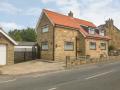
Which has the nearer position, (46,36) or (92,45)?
(46,36)

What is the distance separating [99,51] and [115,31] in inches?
1148

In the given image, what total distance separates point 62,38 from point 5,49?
32.7ft

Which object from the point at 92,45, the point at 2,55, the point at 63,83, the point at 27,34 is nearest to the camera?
the point at 63,83

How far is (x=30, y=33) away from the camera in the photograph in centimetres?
10050

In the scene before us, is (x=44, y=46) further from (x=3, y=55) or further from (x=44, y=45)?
(x=3, y=55)

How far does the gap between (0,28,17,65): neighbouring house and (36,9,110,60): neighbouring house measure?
7.23 m

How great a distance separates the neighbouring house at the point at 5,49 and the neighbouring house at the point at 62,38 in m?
7.23

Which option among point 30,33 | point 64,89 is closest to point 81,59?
point 64,89

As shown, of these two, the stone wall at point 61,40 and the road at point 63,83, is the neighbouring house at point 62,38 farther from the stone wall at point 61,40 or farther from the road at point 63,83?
the road at point 63,83

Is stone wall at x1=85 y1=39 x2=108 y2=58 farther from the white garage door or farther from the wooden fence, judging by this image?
the white garage door

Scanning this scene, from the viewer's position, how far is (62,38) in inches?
1372

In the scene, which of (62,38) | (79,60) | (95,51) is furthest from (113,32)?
(79,60)

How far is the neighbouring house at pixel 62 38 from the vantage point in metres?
33.9

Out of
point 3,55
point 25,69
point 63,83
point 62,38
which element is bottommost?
point 63,83
